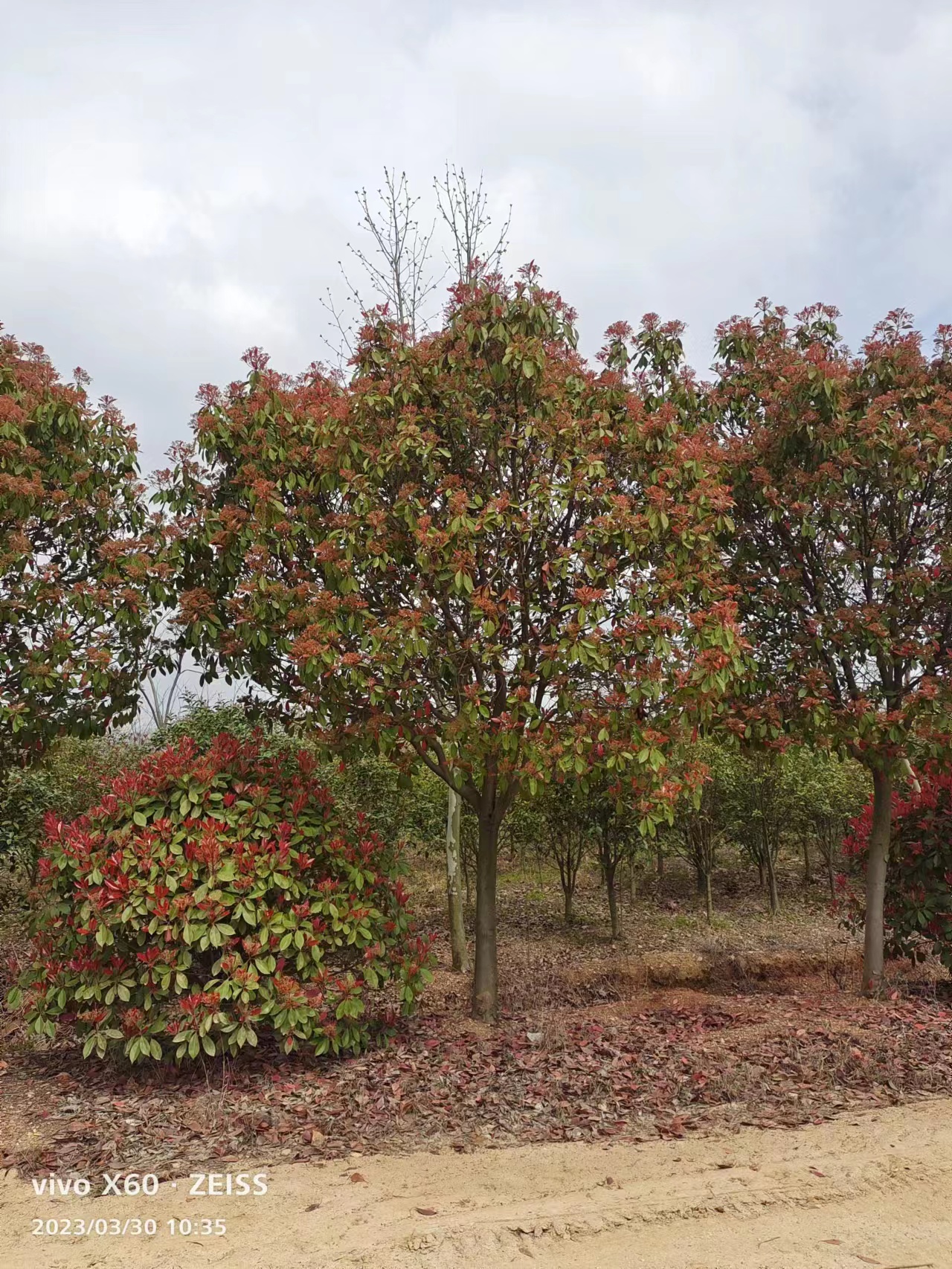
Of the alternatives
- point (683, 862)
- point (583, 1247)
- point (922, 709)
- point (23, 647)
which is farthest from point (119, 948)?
point (683, 862)

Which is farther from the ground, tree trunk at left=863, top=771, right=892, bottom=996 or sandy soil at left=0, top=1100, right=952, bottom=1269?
tree trunk at left=863, top=771, right=892, bottom=996

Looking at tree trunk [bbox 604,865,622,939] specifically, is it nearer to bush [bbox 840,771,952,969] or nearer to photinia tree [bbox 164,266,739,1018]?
bush [bbox 840,771,952,969]

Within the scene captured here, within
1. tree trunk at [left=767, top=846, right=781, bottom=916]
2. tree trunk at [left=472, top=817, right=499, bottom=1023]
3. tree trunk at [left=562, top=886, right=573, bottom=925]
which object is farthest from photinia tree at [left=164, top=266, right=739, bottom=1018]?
tree trunk at [left=767, top=846, right=781, bottom=916]

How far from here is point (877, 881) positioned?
270 inches

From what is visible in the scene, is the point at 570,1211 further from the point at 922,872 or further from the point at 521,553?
the point at 922,872

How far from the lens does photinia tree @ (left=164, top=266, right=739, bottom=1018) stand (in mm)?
5066

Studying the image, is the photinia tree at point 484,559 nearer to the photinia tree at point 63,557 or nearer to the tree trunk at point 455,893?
the photinia tree at point 63,557

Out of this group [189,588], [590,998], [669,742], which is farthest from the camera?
[590,998]

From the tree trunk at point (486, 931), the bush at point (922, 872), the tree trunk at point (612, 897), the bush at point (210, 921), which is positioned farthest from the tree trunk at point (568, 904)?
the bush at point (210, 921)

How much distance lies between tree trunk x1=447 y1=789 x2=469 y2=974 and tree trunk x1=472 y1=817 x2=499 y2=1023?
67.9 inches

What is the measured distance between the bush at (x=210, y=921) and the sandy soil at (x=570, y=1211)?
3.04ft

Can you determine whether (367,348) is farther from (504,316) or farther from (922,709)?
(922,709)

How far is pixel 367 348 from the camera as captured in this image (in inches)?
232

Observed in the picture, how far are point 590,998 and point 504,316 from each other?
213 inches
